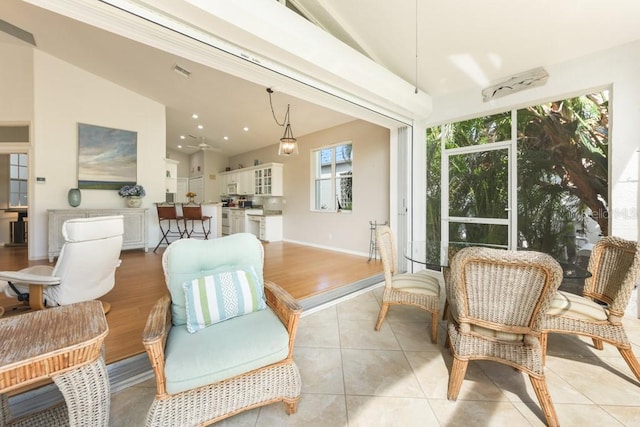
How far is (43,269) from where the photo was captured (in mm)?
2379

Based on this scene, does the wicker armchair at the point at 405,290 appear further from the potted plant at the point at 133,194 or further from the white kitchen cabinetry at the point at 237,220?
the white kitchen cabinetry at the point at 237,220

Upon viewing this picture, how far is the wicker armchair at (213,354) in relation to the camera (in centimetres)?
113

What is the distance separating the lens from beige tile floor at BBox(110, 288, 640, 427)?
4.45 feet

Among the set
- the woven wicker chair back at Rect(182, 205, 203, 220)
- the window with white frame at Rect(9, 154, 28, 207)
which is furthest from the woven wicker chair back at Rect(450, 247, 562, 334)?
the window with white frame at Rect(9, 154, 28, 207)

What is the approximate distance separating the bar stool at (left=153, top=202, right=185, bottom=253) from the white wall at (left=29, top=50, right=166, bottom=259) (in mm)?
604

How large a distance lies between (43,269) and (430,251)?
147 inches

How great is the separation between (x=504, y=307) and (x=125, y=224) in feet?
19.7

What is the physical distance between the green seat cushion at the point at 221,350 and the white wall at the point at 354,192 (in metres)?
3.80

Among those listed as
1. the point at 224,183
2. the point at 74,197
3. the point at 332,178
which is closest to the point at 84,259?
the point at 74,197

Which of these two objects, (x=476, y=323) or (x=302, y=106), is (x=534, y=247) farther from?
(x=302, y=106)

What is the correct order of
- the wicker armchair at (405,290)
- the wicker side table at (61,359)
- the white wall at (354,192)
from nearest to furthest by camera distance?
the wicker side table at (61,359), the wicker armchair at (405,290), the white wall at (354,192)

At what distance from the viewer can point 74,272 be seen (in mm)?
2090

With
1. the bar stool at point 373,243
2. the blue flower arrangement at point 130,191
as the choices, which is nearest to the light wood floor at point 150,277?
the bar stool at point 373,243

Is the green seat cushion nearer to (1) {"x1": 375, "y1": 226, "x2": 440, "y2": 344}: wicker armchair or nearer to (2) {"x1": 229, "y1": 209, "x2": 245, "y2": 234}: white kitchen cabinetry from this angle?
(1) {"x1": 375, "y1": 226, "x2": 440, "y2": 344}: wicker armchair
